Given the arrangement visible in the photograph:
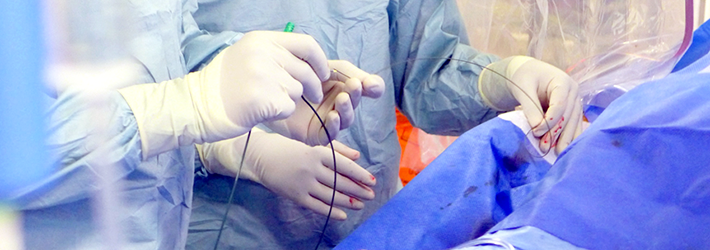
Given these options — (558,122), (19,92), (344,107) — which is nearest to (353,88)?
(344,107)

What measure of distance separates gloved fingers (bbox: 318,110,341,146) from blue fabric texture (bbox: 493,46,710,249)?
0.92ft

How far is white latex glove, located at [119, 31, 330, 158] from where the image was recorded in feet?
2.06

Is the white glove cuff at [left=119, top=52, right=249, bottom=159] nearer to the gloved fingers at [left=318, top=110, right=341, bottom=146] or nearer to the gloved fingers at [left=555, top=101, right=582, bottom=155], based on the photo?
the gloved fingers at [left=318, top=110, right=341, bottom=146]

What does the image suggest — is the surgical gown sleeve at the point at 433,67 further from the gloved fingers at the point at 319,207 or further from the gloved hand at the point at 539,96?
the gloved fingers at the point at 319,207

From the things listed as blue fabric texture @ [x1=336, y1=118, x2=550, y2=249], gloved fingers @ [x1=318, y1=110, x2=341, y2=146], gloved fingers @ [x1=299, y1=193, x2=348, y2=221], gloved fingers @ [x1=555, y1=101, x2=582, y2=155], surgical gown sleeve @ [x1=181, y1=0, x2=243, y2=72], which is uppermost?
surgical gown sleeve @ [x1=181, y1=0, x2=243, y2=72]

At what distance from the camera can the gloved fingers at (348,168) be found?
33.6 inches

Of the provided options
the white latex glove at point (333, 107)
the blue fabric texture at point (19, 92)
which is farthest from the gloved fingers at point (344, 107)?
the blue fabric texture at point (19, 92)

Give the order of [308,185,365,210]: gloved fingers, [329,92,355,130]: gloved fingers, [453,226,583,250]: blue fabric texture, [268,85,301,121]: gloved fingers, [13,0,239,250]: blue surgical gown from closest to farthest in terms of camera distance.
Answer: [13,0,239,250]: blue surgical gown, [453,226,583,250]: blue fabric texture, [268,85,301,121]: gloved fingers, [329,92,355,130]: gloved fingers, [308,185,365,210]: gloved fingers

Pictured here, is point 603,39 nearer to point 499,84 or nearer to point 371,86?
point 499,84

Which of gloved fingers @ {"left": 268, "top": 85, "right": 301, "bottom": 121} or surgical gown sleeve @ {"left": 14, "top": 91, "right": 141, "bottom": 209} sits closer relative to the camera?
surgical gown sleeve @ {"left": 14, "top": 91, "right": 141, "bottom": 209}

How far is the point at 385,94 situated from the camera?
1.01 meters

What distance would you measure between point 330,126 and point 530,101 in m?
0.36

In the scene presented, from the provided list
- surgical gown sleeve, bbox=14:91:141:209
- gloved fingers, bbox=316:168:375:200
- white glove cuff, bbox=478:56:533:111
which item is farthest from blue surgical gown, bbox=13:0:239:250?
white glove cuff, bbox=478:56:533:111

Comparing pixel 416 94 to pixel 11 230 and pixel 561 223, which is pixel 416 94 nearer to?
pixel 561 223
